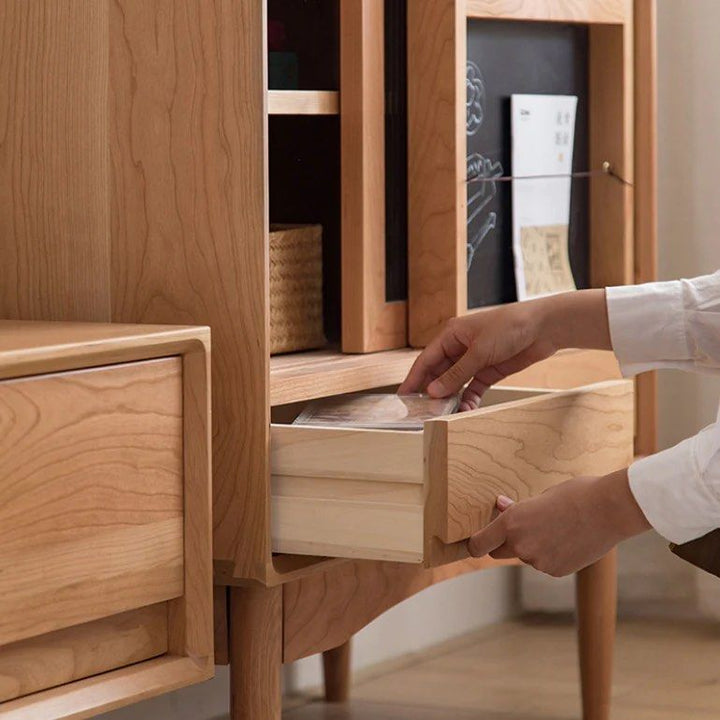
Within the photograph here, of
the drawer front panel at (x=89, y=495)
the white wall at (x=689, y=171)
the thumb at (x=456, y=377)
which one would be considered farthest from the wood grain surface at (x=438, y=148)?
the white wall at (x=689, y=171)

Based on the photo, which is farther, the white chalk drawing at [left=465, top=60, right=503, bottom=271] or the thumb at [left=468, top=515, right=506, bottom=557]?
the white chalk drawing at [left=465, top=60, right=503, bottom=271]

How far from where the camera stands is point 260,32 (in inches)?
53.2

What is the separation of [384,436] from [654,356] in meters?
0.40

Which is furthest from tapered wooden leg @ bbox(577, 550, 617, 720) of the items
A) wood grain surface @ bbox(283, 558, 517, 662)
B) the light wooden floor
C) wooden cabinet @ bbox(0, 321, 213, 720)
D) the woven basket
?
wooden cabinet @ bbox(0, 321, 213, 720)

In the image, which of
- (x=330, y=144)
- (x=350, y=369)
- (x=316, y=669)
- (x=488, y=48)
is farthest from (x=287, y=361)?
(x=316, y=669)

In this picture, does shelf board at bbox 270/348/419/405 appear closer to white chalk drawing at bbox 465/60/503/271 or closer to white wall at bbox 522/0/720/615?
white chalk drawing at bbox 465/60/503/271

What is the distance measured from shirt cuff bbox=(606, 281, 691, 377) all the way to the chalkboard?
0.27 meters

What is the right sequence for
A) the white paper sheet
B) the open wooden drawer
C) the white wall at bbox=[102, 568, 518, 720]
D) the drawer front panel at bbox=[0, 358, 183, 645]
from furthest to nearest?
1. the white wall at bbox=[102, 568, 518, 720]
2. the white paper sheet
3. the open wooden drawer
4. the drawer front panel at bbox=[0, 358, 183, 645]

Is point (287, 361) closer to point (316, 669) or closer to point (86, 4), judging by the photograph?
point (86, 4)

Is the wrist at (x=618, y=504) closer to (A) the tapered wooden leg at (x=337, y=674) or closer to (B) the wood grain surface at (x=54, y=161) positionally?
(B) the wood grain surface at (x=54, y=161)

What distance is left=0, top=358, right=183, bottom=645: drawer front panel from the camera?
3.84 feet

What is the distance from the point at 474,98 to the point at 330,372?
455 millimetres

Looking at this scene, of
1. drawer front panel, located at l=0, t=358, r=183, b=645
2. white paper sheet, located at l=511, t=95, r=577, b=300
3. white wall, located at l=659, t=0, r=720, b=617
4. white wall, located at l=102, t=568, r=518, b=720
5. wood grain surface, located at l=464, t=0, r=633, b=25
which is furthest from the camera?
white wall, located at l=659, t=0, r=720, b=617

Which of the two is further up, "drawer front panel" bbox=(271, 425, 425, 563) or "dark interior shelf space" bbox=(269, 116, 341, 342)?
"dark interior shelf space" bbox=(269, 116, 341, 342)
